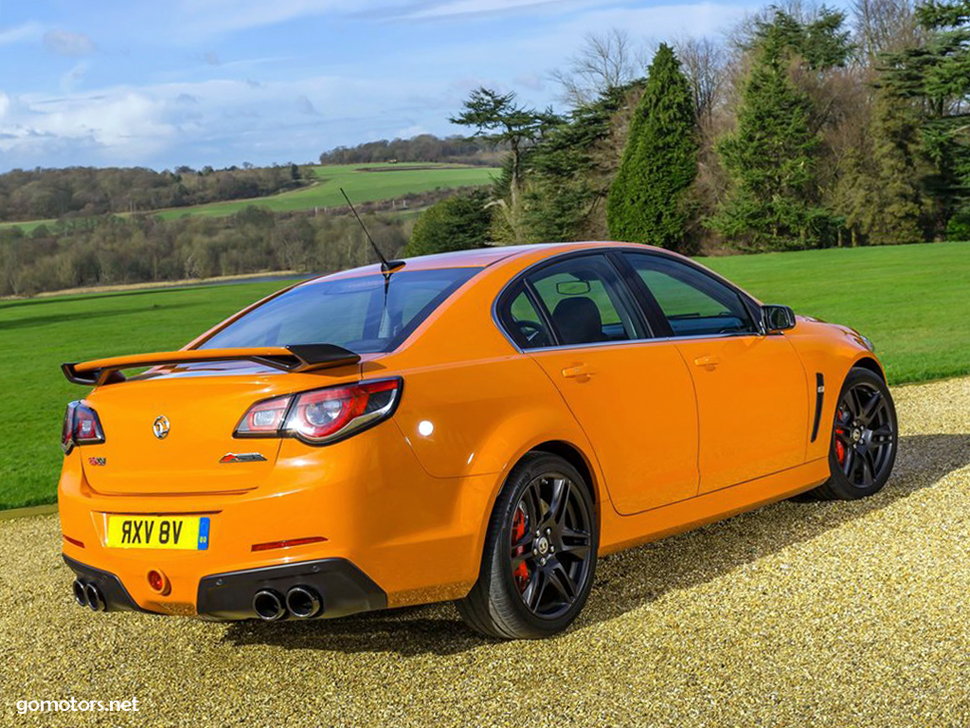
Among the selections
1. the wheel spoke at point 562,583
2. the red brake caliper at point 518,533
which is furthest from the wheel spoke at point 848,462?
the red brake caliper at point 518,533

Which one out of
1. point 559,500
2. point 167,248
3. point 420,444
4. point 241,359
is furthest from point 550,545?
point 167,248

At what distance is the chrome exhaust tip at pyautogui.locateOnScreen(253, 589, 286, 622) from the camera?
14.0 feet

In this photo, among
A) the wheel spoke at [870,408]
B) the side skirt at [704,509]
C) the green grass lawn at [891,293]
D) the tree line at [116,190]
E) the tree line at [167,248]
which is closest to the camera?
the side skirt at [704,509]

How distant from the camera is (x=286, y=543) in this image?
4238mm

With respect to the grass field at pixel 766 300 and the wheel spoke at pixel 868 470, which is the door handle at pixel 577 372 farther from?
the grass field at pixel 766 300

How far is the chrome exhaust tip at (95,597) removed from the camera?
466 cm

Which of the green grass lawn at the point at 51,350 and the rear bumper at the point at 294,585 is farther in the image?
the green grass lawn at the point at 51,350

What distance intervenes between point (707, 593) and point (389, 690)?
1.63 m

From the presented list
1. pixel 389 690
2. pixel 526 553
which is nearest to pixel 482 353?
pixel 526 553

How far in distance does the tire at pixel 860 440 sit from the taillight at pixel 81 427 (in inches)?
155

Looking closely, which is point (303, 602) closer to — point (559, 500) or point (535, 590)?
point (535, 590)

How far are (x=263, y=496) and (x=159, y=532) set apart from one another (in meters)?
0.47

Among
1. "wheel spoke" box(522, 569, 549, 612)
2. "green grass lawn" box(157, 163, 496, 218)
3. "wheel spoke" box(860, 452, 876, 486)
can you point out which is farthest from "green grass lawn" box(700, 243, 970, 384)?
"green grass lawn" box(157, 163, 496, 218)

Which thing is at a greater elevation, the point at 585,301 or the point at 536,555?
the point at 585,301
